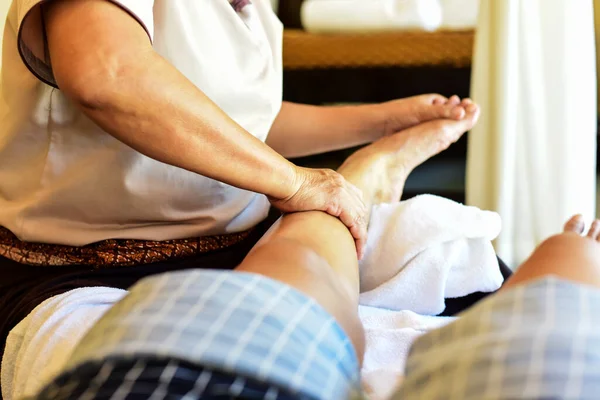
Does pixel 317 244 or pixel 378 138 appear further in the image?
pixel 378 138

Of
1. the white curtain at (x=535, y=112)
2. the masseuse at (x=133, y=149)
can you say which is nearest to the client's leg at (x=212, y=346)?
the masseuse at (x=133, y=149)

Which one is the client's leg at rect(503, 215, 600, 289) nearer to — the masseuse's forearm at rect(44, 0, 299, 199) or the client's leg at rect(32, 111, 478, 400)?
the client's leg at rect(32, 111, 478, 400)

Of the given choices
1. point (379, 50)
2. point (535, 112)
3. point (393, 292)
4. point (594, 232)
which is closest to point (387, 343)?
point (393, 292)

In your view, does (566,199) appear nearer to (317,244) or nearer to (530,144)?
(530,144)

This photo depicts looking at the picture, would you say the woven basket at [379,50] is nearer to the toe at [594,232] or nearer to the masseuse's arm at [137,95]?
the toe at [594,232]

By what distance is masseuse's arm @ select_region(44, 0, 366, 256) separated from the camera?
2.10 ft

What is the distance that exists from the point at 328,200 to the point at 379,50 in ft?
3.64

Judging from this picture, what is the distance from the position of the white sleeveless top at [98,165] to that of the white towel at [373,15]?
108 cm

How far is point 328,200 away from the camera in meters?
0.87

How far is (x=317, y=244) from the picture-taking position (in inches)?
29.5

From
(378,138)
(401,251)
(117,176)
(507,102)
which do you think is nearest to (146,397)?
(117,176)

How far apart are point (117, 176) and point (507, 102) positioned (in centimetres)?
106

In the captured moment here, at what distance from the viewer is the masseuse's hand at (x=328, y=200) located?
846mm

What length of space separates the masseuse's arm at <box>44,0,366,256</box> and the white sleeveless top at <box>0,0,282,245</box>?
0.33 ft
